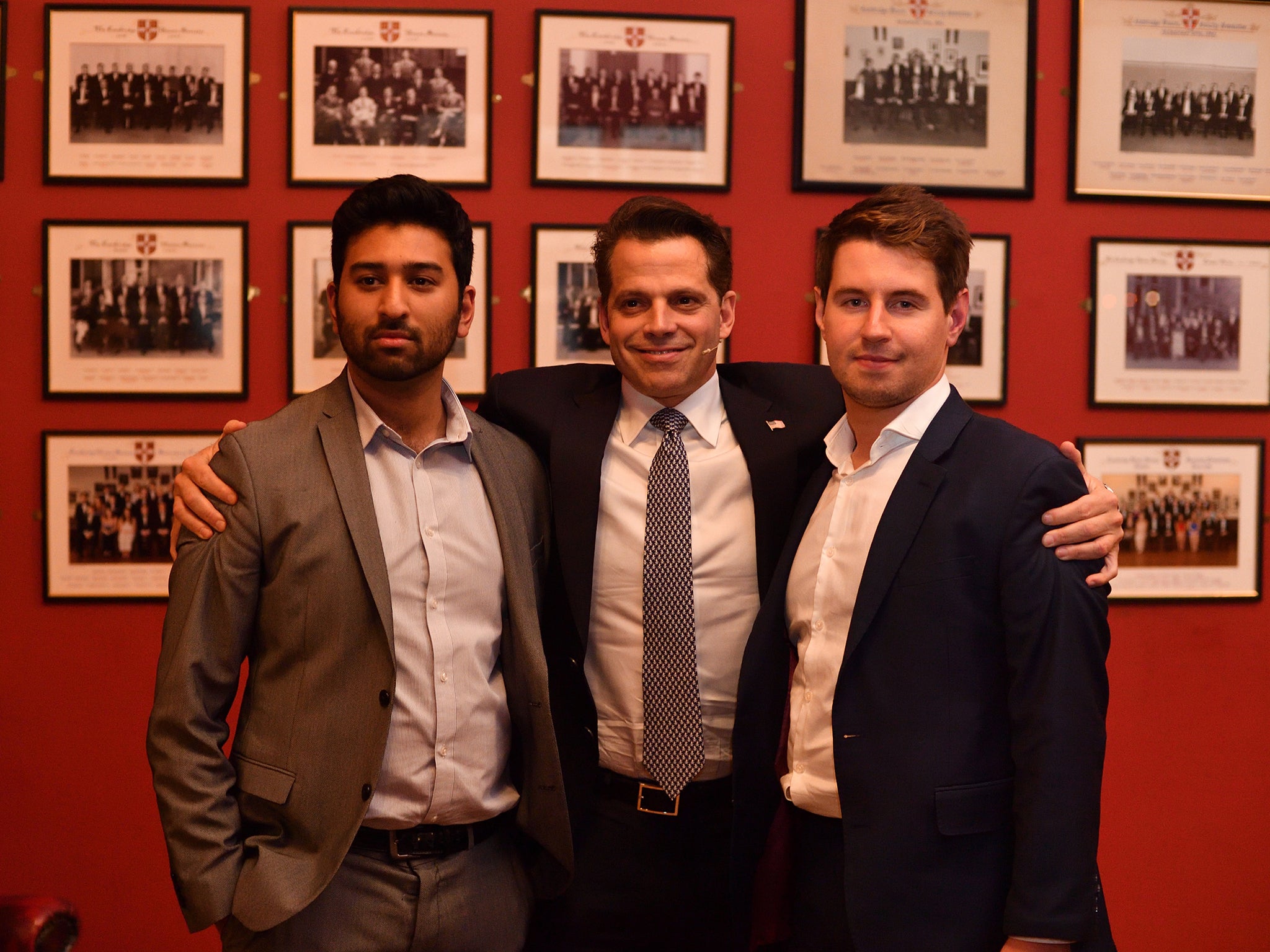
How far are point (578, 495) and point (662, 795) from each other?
0.62 m

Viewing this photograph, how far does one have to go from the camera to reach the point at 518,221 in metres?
2.74

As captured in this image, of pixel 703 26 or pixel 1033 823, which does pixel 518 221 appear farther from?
pixel 1033 823

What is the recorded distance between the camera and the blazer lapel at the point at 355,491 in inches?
64.8

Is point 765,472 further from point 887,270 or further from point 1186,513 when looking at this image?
point 1186,513

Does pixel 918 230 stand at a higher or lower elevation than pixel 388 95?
lower

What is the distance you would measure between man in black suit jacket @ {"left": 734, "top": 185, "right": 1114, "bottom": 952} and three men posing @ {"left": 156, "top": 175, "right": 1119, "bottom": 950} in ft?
0.58

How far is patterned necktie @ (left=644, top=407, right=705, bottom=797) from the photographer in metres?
1.90

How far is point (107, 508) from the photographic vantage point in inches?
106

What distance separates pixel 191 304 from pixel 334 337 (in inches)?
16.1

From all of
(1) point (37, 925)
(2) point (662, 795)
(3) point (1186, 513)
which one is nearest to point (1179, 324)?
(3) point (1186, 513)

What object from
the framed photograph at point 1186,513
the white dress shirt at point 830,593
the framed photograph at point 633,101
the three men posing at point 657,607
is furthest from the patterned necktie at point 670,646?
the framed photograph at point 1186,513

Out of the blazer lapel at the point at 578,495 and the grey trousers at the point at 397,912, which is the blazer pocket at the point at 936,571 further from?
the grey trousers at the point at 397,912

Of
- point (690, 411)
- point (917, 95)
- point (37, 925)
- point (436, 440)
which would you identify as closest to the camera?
point (37, 925)

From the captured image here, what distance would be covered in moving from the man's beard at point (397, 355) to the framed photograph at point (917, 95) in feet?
4.78
